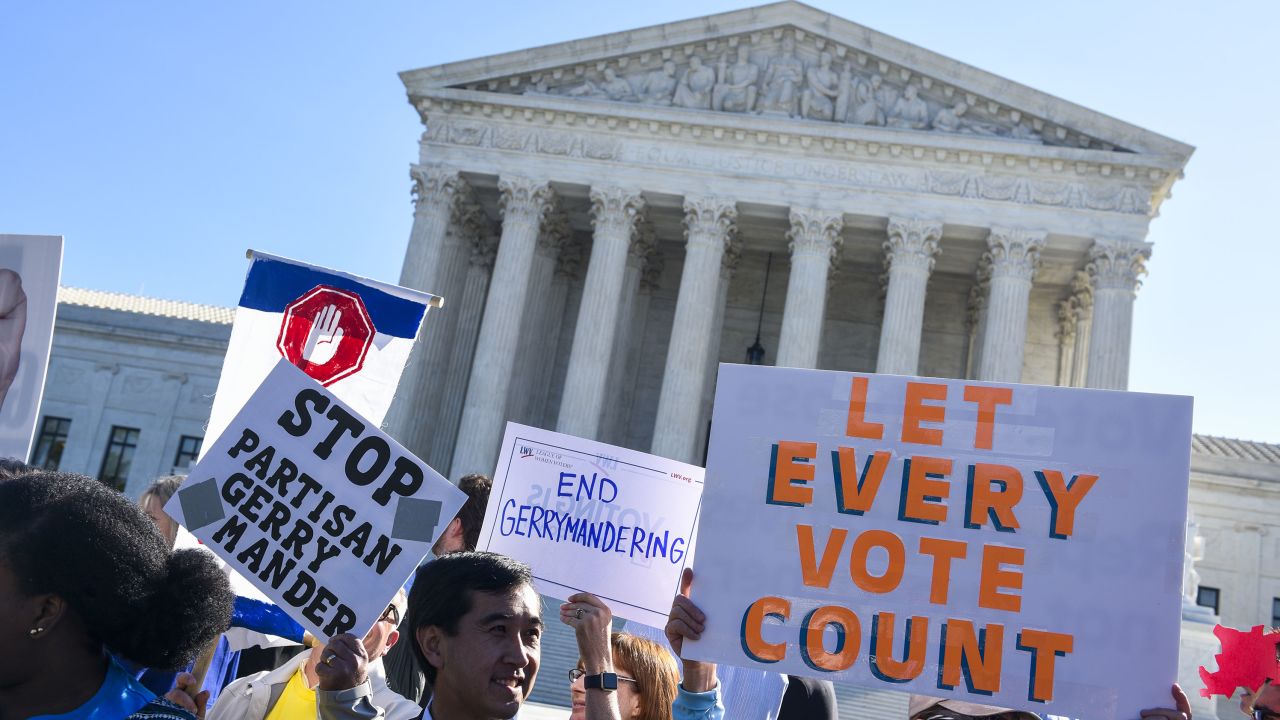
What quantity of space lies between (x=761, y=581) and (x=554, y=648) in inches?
640

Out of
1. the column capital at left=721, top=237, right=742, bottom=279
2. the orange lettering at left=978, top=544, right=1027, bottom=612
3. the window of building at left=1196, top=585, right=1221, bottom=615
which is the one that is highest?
the column capital at left=721, top=237, right=742, bottom=279

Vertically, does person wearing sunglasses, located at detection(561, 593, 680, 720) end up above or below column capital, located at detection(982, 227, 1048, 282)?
below

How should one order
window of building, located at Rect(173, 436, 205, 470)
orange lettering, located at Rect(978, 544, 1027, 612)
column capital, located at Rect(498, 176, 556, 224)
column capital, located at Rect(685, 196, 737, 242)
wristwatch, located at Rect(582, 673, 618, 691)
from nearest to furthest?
wristwatch, located at Rect(582, 673, 618, 691) < orange lettering, located at Rect(978, 544, 1027, 612) < column capital, located at Rect(685, 196, 737, 242) < column capital, located at Rect(498, 176, 556, 224) < window of building, located at Rect(173, 436, 205, 470)

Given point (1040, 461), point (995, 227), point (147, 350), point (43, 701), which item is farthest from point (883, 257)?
point (43, 701)

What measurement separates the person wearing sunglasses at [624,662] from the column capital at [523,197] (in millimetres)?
26271

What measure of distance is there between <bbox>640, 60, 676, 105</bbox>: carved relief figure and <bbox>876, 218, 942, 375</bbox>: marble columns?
7.30 m

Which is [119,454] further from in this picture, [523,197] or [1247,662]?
[1247,662]

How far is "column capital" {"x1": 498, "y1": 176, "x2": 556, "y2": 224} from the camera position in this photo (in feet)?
102

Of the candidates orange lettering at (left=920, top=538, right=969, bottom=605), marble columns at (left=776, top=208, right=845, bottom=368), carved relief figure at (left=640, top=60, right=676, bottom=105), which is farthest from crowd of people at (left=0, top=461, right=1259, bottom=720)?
carved relief figure at (left=640, top=60, right=676, bottom=105)

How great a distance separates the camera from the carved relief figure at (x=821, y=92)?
30.9m

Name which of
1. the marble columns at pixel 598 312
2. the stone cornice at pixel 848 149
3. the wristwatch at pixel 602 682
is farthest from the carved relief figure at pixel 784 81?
the wristwatch at pixel 602 682

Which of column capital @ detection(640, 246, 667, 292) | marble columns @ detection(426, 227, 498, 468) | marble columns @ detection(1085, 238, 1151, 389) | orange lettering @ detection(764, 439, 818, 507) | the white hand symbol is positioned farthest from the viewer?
column capital @ detection(640, 246, 667, 292)

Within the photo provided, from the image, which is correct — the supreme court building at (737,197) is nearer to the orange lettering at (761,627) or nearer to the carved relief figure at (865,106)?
the carved relief figure at (865,106)

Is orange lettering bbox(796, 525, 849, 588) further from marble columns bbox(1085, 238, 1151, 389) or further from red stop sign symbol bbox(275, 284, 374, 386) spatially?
marble columns bbox(1085, 238, 1151, 389)
